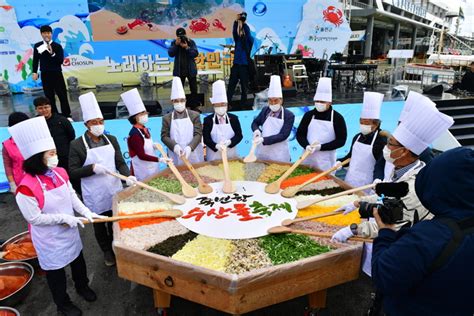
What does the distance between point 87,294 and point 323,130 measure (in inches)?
114

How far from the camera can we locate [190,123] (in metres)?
3.91

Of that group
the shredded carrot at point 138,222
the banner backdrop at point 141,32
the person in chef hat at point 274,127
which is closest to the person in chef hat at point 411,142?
the shredded carrot at point 138,222

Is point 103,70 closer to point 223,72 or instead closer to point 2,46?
point 2,46

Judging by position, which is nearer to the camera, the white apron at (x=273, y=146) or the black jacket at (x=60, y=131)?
the black jacket at (x=60, y=131)

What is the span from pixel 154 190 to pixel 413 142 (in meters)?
2.12

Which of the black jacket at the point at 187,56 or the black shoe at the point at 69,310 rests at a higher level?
the black jacket at the point at 187,56

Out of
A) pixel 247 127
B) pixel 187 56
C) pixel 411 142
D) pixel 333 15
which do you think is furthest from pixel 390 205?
pixel 333 15

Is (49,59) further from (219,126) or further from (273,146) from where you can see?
(273,146)

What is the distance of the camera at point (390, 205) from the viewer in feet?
A: 4.99

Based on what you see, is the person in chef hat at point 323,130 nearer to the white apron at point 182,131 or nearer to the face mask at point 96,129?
the white apron at point 182,131

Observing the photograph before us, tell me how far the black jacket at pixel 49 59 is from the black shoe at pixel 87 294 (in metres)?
4.55

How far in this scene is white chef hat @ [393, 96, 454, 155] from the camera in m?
2.03

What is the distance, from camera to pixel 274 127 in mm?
4055

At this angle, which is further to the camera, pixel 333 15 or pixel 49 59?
pixel 333 15
